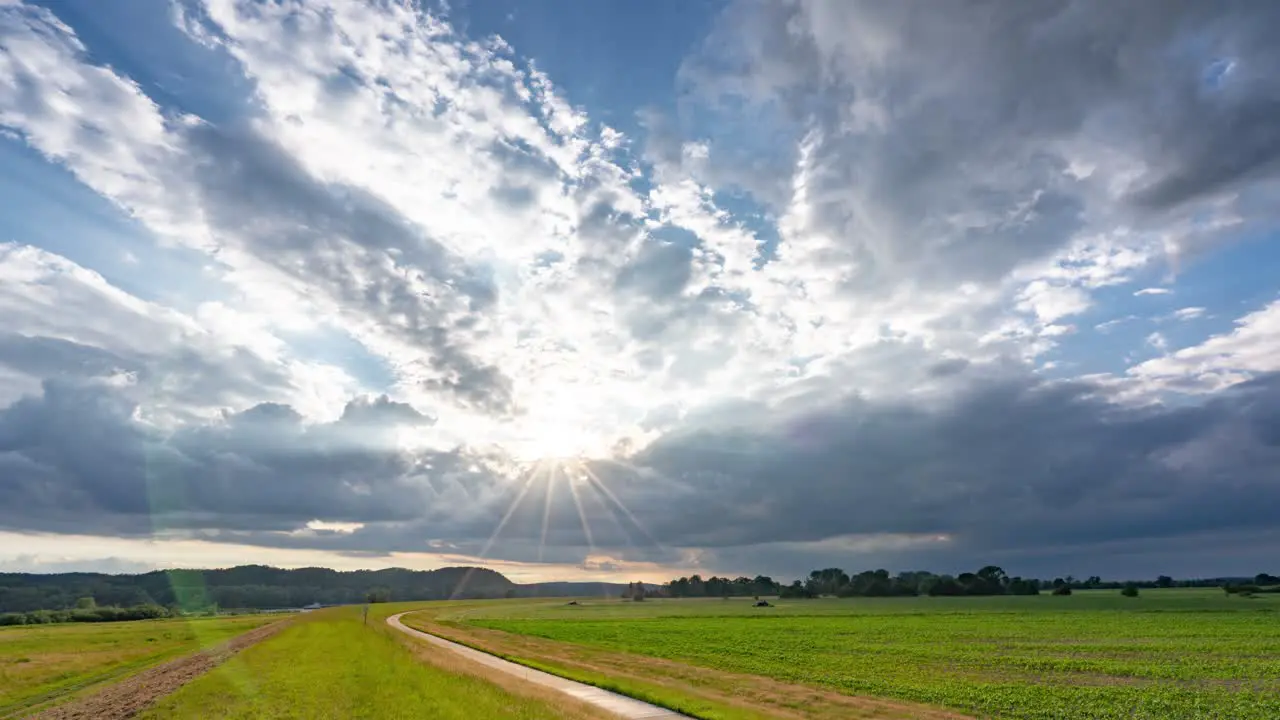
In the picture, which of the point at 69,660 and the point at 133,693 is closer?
the point at 133,693

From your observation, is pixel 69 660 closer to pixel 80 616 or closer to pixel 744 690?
pixel 744 690

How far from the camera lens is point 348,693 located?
127 ft

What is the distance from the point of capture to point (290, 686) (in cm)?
4238

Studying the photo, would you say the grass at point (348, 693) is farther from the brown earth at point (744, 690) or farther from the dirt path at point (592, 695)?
the brown earth at point (744, 690)

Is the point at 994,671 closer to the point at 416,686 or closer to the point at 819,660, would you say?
the point at 819,660

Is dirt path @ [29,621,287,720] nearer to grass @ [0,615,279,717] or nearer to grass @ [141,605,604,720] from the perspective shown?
grass @ [141,605,604,720]

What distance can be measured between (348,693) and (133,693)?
63.4 ft

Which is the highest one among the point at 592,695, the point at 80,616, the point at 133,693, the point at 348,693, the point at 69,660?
the point at 592,695

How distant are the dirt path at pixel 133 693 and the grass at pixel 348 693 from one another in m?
1.60

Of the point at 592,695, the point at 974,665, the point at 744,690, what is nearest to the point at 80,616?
the point at 592,695

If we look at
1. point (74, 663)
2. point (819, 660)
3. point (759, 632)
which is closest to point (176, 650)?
point (74, 663)

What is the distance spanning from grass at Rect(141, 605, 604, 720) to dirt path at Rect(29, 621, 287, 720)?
160 centimetres

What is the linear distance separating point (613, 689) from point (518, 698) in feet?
19.6

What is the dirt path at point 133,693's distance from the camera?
3981 centimetres
